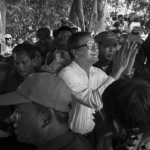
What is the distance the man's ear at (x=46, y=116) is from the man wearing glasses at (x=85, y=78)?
102 centimetres

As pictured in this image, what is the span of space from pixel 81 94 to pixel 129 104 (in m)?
1.44

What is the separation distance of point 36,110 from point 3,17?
9.83m

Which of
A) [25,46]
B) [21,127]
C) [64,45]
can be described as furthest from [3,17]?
[21,127]

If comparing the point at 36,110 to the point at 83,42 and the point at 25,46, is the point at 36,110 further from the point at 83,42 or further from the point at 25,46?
the point at 25,46

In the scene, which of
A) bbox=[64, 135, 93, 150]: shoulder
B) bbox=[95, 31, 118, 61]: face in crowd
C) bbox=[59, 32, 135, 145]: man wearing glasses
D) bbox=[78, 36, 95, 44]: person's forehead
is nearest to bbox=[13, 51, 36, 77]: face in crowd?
bbox=[59, 32, 135, 145]: man wearing glasses

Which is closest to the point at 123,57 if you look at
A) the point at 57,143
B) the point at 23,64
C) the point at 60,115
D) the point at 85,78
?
the point at 85,78

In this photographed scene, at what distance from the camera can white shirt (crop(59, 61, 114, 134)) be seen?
302 cm

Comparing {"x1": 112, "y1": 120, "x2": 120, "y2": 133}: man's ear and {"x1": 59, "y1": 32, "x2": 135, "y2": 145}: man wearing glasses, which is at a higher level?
{"x1": 112, "y1": 120, "x2": 120, "y2": 133}: man's ear

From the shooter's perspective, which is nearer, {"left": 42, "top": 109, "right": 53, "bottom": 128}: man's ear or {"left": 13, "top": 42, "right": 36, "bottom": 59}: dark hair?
{"left": 42, "top": 109, "right": 53, "bottom": 128}: man's ear

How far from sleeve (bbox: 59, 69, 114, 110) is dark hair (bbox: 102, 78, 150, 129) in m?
1.18

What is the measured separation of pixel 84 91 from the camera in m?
3.05

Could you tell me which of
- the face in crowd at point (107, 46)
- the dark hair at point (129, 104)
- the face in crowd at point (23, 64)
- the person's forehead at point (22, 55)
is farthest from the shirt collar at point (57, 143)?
the face in crowd at point (107, 46)

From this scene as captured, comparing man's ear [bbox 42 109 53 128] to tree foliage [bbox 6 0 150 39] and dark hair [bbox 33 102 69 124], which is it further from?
tree foliage [bbox 6 0 150 39]

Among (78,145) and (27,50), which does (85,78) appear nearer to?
(27,50)
